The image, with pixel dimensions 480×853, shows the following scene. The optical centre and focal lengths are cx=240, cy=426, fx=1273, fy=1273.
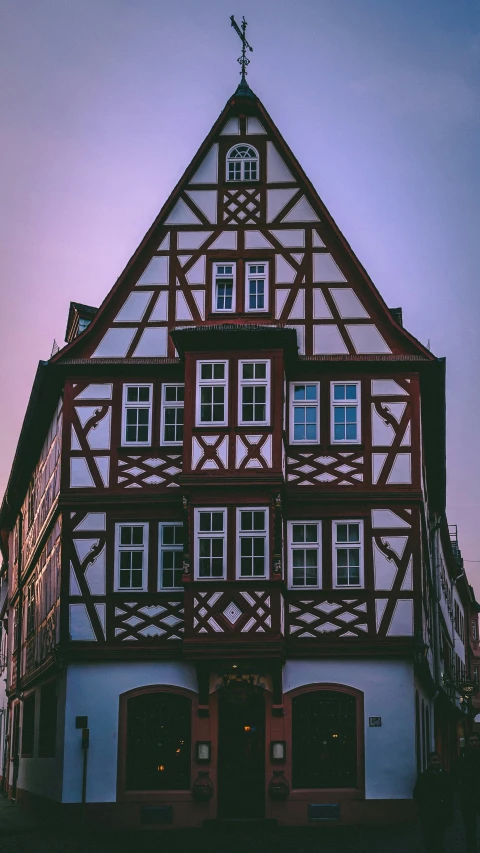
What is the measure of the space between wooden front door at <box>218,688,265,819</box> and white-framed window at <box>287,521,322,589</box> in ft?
9.98

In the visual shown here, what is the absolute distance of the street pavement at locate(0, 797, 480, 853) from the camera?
27.0m

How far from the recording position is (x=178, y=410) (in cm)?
3341

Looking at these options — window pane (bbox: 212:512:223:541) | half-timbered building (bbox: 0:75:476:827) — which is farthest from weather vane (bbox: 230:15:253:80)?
window pane (bbox: 212:512:223:541)

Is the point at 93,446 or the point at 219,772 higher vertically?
the point at 93,446

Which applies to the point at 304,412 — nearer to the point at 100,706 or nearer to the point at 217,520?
the point at 217,520

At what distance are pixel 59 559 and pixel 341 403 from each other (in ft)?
27.7

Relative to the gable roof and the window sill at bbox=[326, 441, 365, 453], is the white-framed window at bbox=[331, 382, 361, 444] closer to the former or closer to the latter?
the window sill at bbox=[326, 441, 365, 453]

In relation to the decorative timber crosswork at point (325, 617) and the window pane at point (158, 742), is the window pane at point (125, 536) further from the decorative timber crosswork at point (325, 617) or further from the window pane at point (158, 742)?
the decorative timber crosswork at point (325, 617)

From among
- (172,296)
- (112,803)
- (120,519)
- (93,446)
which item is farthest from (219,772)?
(172,296)

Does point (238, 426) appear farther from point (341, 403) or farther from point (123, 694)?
point (123, 694)

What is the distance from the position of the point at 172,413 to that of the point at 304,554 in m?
5.06

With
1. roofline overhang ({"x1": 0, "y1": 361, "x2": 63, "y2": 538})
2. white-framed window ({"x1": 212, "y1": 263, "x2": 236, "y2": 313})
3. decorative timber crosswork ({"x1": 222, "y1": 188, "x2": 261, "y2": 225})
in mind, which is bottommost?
roofline overhang ({"x1": 0, "y1": 361, "x2": 63, "y2": 538})

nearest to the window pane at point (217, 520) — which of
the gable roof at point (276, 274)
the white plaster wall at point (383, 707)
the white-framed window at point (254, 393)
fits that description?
the white-framed window at point (254, 393)

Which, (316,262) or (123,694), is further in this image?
(316,262)
